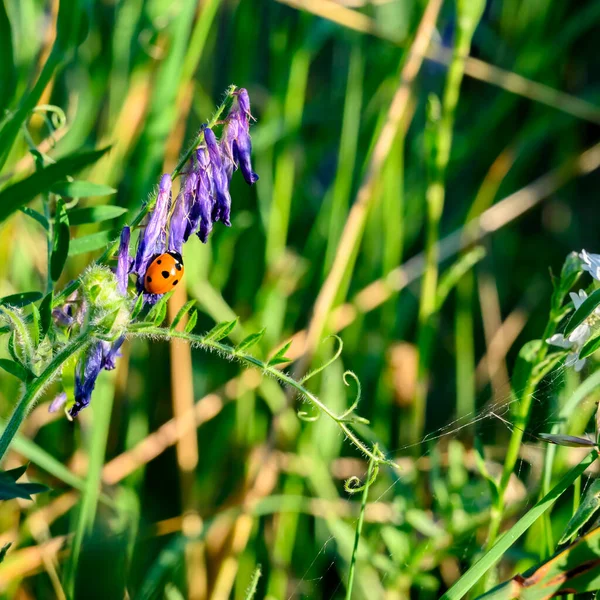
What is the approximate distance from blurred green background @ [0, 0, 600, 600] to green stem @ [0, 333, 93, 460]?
0.97 ft

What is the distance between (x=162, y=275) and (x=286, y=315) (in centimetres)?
102

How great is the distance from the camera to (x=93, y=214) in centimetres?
96

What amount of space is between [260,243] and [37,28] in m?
0.69

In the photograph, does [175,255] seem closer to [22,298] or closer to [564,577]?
[22,298]

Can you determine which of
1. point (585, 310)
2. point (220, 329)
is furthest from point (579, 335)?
point (220, 329)

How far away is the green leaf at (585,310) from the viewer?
2.52 ft

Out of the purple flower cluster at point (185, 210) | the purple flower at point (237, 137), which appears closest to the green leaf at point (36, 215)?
the purple flower cluster at point (185, 210)

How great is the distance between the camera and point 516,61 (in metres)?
2.19

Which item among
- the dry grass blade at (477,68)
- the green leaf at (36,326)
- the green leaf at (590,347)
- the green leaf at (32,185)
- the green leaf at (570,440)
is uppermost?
the dry grass blade at (477,68)

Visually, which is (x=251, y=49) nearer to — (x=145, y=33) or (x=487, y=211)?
(x=145, y=33)

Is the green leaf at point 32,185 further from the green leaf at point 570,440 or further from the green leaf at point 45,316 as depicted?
the green leaf at point 570,440

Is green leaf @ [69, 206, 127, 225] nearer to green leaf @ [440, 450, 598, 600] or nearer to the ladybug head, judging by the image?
the ladybug head

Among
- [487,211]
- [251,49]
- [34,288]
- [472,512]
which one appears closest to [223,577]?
[472,512]

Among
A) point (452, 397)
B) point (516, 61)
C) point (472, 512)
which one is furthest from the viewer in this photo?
point (516, 61)
